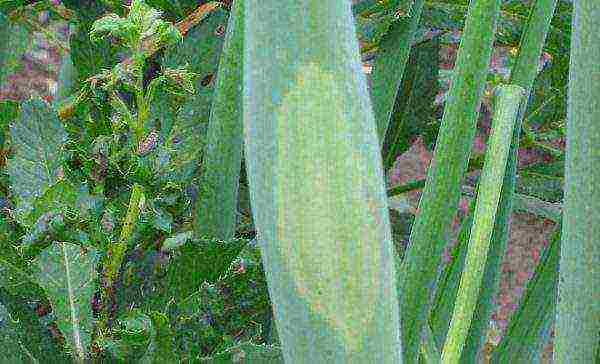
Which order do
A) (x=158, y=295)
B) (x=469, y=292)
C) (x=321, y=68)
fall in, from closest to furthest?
(x=321, y=68) → (x=469, y=292) → (x=158, y=295)

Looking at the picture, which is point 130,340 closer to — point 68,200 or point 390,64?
point 68,200

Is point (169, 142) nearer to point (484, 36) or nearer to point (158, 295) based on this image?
point (158, 295)

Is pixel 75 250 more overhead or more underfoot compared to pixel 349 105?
more underfoot

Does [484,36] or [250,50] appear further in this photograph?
[484,36]

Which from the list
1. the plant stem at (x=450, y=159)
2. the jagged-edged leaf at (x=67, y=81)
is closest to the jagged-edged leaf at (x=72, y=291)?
the plant stem at (x=450, y=159)

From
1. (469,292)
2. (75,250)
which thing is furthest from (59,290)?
(469,292)

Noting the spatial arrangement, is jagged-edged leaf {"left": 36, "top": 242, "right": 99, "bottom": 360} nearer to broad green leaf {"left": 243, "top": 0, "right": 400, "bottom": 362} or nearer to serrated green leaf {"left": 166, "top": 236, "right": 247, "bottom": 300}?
serrated green leaf {"left": 166, "top": 236, "right": 247, "bottom": 300}

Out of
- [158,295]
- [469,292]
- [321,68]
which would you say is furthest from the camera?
[158,295]
